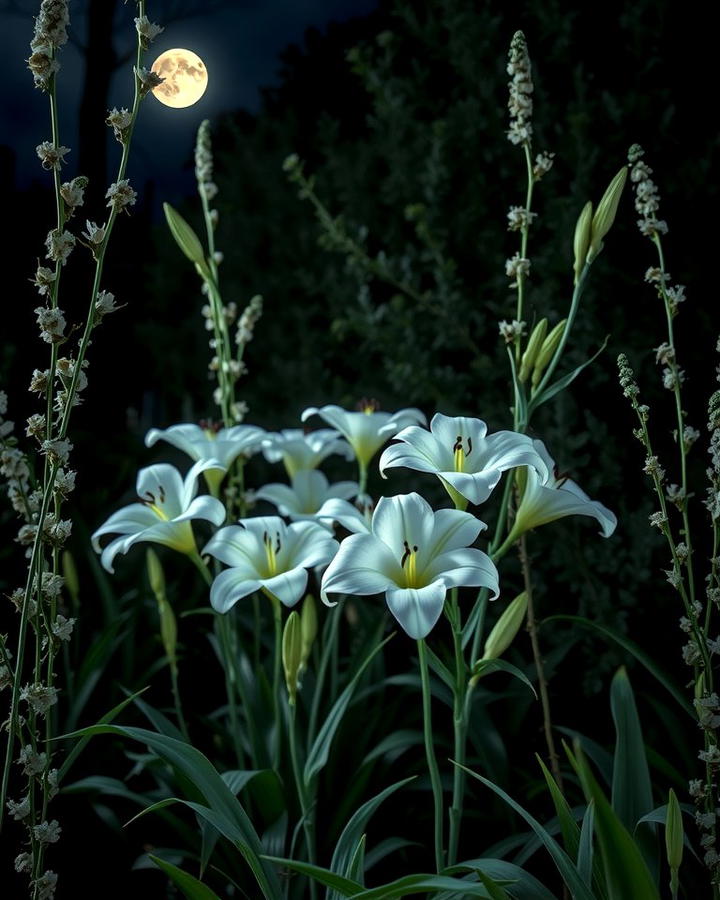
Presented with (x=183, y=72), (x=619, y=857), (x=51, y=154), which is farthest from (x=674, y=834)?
(x=183, y=72)

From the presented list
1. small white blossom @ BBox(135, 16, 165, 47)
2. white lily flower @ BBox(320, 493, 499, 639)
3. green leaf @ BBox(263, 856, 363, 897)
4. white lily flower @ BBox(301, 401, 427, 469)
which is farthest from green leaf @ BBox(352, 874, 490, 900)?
small white blossom @ BBox(135, 16, 165, 47)

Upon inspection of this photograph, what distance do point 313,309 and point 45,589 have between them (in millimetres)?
1939

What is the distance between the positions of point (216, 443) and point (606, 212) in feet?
2.19

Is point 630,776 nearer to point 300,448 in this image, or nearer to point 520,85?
point 300,448

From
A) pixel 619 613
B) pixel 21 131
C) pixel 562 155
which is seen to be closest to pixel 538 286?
pixel 562 155

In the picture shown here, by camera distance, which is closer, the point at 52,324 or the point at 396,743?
the point at 52,324

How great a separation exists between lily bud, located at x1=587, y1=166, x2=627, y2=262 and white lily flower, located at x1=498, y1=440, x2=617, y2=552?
0.29m

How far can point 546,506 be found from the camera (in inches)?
42.0

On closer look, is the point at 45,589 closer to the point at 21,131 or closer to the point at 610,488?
the point at 610,488

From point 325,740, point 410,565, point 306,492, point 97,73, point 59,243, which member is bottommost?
point 325,740

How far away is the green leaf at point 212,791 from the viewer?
93cm

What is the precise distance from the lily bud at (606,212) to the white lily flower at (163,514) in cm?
61

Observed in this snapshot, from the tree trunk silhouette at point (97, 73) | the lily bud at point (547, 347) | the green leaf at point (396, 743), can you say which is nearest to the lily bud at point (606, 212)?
the lily bud at point (547, 347)

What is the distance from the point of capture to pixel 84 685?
68.9 inches
